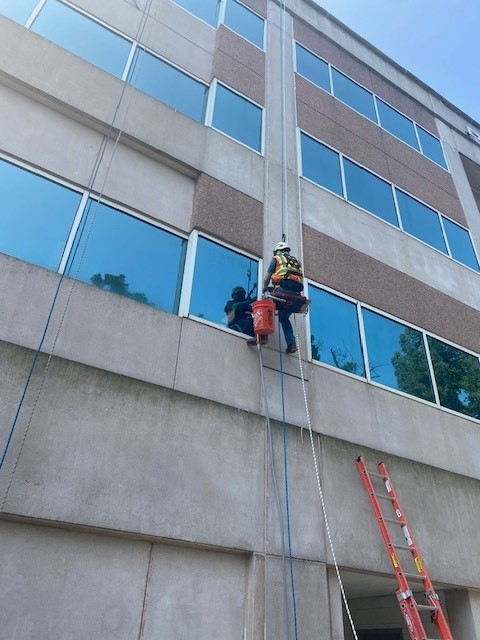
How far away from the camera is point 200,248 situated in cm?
699

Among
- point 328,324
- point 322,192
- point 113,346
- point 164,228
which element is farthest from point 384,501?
point 322,192

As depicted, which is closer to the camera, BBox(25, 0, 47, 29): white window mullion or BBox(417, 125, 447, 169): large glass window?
BBox(25, 0, 47, 29): white window mullion

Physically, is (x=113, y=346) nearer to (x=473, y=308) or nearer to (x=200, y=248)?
(x=200, y=248)

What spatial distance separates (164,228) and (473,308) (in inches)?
278

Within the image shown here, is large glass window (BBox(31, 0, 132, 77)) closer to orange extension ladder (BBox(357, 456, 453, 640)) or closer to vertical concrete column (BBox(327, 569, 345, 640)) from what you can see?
orange extension ladder (BBox(357, 456, 453, 640))

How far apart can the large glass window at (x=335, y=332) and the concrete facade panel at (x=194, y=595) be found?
129 inches

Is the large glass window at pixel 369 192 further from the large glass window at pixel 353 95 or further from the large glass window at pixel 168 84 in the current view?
the large glass window at pixel 168 84

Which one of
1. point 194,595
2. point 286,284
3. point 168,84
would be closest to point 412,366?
point 286,284

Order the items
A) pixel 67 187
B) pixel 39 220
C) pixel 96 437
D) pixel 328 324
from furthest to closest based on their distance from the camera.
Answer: pixel 328 324 < pixel 67 187 < pixel 39 220 < pixel 96 437

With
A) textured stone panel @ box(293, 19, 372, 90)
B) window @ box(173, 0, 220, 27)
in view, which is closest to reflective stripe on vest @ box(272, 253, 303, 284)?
window @ box(173, 0, 220, 27)

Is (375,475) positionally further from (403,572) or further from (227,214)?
(227,214)

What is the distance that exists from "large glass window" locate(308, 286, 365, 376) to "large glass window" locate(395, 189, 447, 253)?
3.64m

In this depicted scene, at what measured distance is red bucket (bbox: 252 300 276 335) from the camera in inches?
244

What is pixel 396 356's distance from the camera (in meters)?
8.08
